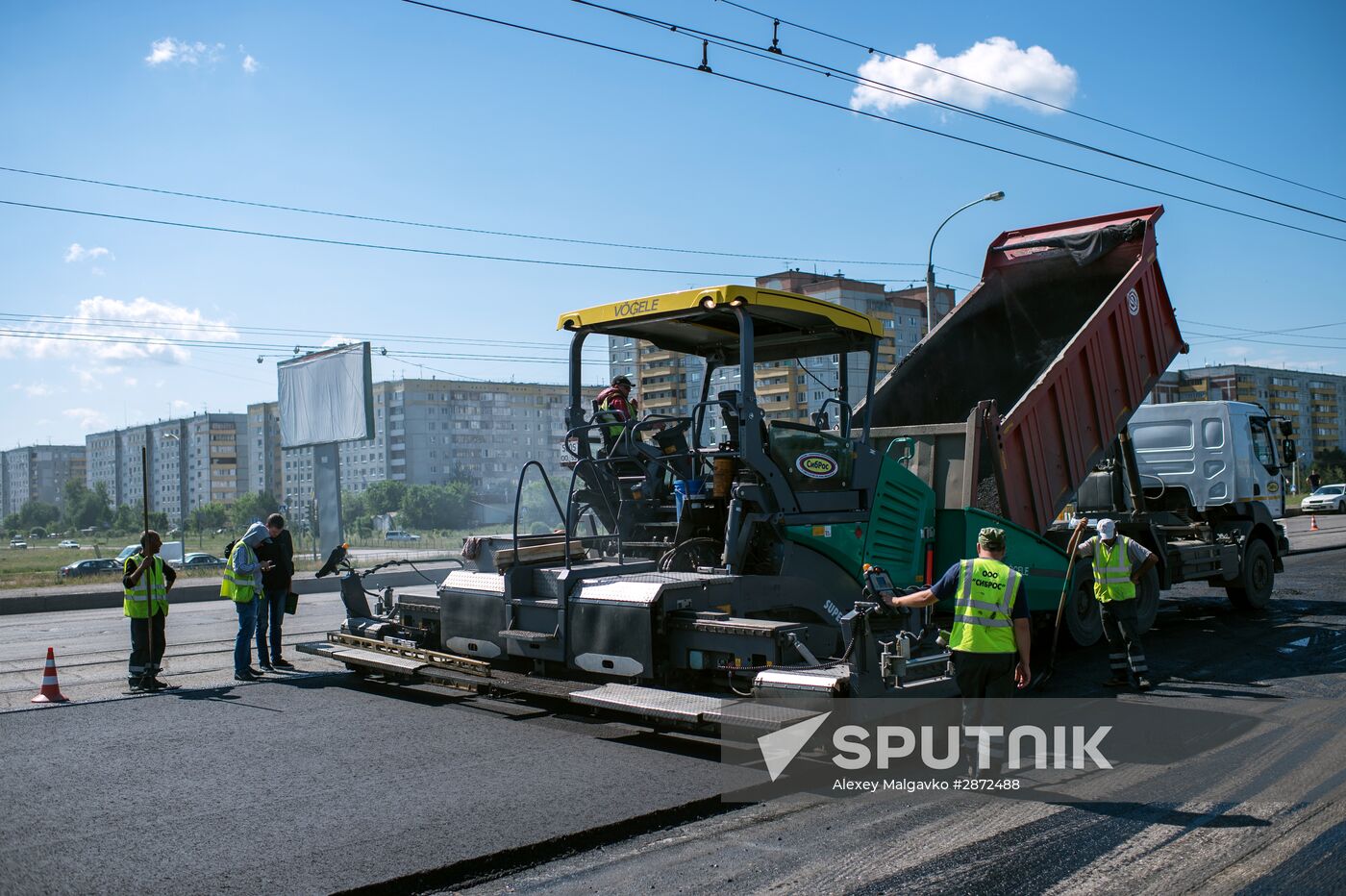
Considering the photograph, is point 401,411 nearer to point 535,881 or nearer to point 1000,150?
point 1000,150

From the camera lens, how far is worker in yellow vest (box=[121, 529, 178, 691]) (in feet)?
31.0

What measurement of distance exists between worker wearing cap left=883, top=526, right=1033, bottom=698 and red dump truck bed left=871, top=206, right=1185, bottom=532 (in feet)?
12.0

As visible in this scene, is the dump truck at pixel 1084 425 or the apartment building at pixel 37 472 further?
the apartment building at pixel 37 472

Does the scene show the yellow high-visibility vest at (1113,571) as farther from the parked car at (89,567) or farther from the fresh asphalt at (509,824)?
the parked car at (89,567)

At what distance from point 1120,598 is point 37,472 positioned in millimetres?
171423

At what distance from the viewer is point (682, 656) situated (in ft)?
23.3

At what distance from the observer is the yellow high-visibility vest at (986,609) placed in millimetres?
5984

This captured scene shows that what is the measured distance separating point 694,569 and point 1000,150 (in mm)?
10960

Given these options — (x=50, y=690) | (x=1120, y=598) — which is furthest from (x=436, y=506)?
(x=1120, y=598)

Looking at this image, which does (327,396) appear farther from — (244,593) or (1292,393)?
(1292,393)

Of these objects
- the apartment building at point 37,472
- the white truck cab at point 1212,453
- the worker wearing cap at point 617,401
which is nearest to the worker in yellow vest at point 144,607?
the worker wearing cap at point 617,401

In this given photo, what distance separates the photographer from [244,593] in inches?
394

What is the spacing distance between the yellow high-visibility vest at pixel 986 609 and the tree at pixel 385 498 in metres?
80.0

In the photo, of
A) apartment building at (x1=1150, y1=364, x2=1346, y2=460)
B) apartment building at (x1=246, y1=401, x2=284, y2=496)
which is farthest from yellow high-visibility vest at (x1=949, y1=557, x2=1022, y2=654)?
apartment building at (x1=1150, y1=364, x2=1346, y2=460)
